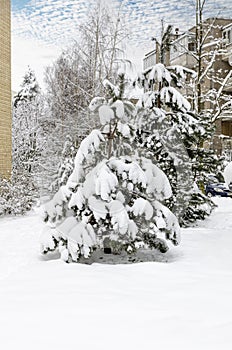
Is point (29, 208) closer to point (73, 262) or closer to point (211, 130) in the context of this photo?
point (211, 130)

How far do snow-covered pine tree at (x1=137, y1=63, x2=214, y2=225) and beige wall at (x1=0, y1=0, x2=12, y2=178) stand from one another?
3.31 meters

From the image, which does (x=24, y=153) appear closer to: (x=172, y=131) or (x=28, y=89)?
(x=28, y=89)

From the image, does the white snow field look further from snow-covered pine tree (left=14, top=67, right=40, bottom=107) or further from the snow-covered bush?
snow-covered pine tree (left=14, top=67, right=40, bottom=107)

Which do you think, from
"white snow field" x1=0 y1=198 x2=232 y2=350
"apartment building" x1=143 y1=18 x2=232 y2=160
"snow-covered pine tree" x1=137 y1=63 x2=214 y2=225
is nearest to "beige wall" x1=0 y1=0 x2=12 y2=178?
"apartment building" x1=143 y1=18 x2=232 y2=160

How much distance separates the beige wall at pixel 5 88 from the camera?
7.39 metres

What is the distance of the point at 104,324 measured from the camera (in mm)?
2031

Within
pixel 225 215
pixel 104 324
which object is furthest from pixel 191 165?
pixel 104 324

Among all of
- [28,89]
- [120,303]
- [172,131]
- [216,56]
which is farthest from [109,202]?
[28,89]

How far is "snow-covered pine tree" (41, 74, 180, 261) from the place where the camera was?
132 inches

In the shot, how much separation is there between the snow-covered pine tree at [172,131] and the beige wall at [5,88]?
3.31m

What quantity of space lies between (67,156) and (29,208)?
1.20m

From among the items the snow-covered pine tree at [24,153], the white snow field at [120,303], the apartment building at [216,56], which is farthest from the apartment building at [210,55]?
the white snow field at [120,303]

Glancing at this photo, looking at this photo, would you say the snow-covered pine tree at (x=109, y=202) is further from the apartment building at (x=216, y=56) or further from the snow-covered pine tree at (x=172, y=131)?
the apartment building at (x=216, y=56)

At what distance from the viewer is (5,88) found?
7.48 metres
